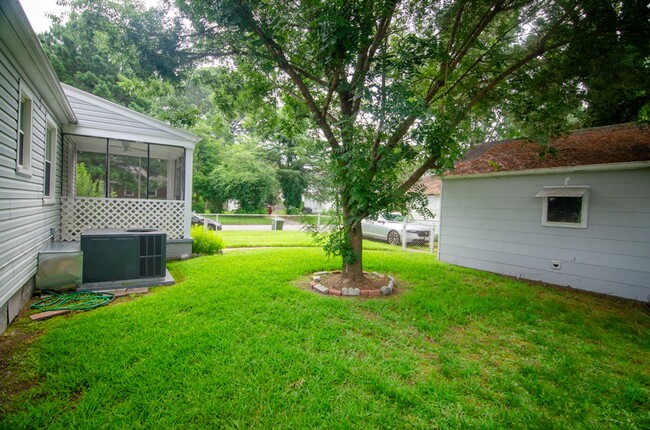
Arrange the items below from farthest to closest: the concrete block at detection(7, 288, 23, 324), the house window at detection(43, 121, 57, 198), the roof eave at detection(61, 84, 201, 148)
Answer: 1. the roof eave at detection(61, 84, 201, 148)
2. the house window at detection(43, 121, 57, 198)
3. the concrete block at detection(7, 288, 23, 324)

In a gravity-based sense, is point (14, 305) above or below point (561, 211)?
below

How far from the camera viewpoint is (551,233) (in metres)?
6.32

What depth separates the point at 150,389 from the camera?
2334mm

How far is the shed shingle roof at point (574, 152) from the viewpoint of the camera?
225 inches

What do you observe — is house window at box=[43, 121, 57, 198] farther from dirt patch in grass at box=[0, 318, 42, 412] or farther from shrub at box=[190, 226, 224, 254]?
dirt patch in grass at box=[0, 318, 42, 412]

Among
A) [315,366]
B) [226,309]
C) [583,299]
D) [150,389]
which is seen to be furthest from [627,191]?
[150,389]

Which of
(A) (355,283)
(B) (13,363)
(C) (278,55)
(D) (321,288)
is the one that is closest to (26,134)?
(B) (13,363)

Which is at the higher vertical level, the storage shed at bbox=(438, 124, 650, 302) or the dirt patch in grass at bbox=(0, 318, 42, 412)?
the storage shed at bbox=(438, 124, 650, 302)

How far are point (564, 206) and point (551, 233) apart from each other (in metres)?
0.59

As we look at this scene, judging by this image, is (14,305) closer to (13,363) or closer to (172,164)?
(13,363)

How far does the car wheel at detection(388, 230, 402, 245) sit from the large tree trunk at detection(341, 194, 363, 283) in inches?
255

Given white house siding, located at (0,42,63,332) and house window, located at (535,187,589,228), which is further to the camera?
house window, located at (535,187,589,228)

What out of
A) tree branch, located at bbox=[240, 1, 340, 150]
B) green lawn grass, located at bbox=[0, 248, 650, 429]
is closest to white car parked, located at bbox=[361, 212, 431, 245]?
tree branch, located at bbox=[240, 1, 340, 150]

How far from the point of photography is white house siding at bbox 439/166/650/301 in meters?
5.32
